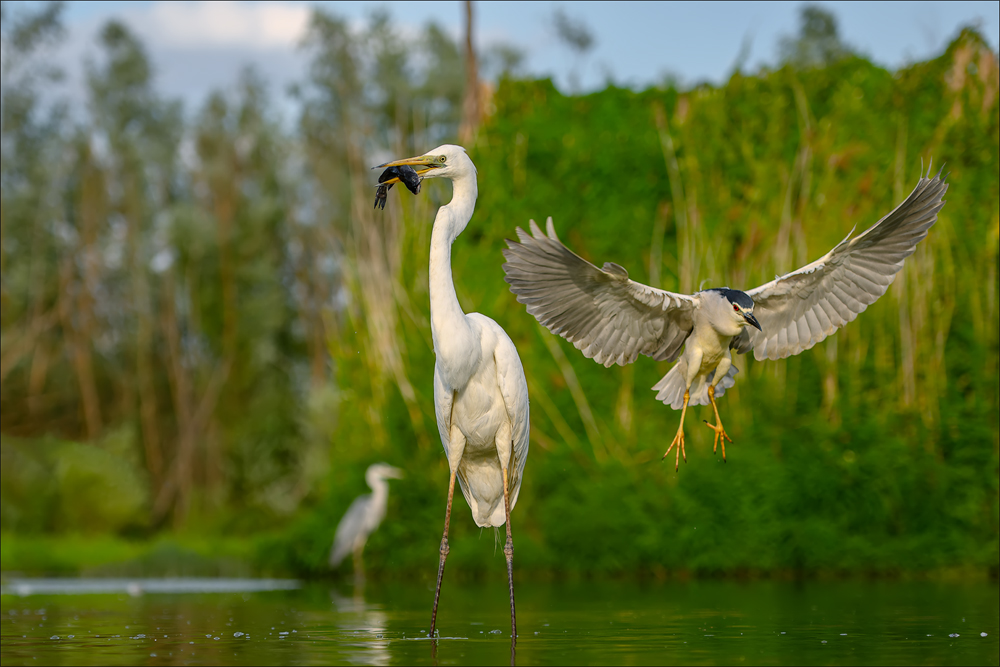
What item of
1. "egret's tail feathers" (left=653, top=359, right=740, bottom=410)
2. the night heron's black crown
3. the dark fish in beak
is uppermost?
the dark fish in beak

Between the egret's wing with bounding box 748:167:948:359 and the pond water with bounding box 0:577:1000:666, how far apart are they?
1.47 metres

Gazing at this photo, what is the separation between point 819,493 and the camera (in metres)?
9.60

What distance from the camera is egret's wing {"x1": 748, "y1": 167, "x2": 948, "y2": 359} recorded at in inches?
217

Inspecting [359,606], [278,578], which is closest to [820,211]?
[359,606]

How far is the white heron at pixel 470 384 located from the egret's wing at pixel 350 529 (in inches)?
176

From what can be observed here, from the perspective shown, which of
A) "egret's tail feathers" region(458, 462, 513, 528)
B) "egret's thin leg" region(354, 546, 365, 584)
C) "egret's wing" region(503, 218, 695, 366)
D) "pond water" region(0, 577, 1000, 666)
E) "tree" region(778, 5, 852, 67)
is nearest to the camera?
"pond water" region(0, 577, 1000, 666)

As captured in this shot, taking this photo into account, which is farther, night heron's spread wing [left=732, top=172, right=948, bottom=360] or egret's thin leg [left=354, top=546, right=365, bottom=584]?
egret's thin leg [left=354, top=546, right=365, bottom=584]

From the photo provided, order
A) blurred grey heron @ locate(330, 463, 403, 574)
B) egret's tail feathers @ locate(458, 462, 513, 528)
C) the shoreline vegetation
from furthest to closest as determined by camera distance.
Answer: blurred grey heron @ locate(330, 463, 403, 574) → the shoreline vegetation → egret's tail feathers @ locate(458, 462, 513, 528)

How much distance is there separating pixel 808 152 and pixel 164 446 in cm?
1479

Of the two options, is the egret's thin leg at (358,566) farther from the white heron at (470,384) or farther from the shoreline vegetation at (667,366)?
the white heron at (470,384)

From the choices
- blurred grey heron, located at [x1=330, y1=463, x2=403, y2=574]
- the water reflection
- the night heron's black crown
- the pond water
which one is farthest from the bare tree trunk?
the night heron's black crown

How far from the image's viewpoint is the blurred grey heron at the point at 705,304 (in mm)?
5477

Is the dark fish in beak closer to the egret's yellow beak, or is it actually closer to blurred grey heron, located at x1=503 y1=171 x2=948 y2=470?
the egret's yellow beak

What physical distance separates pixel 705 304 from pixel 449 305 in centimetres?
126
